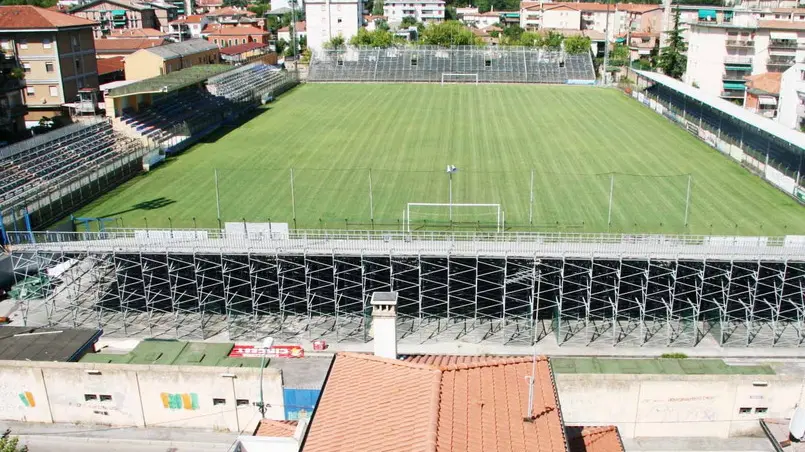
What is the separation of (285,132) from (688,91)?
3003 cm

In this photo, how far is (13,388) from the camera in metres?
20.4

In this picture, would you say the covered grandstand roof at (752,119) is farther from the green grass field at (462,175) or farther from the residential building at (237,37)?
the residential building at (237,37)

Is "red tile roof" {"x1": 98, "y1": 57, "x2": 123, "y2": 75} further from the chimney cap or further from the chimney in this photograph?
the chimney

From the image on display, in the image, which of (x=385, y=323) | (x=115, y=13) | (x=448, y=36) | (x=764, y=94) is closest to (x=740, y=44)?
(x=764, y=94)

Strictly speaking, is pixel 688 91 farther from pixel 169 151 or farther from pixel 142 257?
pixel 142 257

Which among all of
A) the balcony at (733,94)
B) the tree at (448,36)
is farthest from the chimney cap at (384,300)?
the tree at (448,36)

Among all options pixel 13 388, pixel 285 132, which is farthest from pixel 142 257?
pixel 285 132

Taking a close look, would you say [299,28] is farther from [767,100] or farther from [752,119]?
[752,119]

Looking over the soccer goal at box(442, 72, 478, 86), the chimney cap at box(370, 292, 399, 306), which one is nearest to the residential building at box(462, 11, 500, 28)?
the soccer goal at box(442, 72, 478, 86)

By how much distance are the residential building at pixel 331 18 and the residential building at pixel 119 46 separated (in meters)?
23.5

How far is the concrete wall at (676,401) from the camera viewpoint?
1911 centimetres

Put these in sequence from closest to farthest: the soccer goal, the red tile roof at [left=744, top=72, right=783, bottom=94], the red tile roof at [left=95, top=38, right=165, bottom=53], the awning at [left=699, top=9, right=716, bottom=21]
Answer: the red tile roof at [left=744, top=72, right=783, bottom=94] → the soccer goal → the red tile roof at [left=95, top=38, right=165, bottom=53] → the awning at [left=699, top=9, right=716, bottom=21]

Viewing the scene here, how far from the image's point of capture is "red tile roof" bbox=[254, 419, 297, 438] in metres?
16.9

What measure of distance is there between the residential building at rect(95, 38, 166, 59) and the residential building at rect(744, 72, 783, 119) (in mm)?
60623
